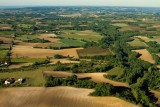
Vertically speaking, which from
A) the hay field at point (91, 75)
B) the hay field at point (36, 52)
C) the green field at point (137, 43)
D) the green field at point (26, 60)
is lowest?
the green field at point (137, 43)

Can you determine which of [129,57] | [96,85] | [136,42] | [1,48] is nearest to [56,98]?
[96,85]

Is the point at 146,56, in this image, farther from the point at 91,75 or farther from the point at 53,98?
the point at 53,98

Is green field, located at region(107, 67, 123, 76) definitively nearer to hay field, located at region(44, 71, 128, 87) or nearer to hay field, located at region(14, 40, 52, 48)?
hay field, located at region(44, 71, 128, 87)

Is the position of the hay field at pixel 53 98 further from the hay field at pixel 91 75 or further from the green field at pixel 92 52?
the green field at pixel 92 52

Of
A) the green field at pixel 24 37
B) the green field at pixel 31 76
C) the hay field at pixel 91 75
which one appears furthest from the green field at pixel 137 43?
the green field at pixel 31 76

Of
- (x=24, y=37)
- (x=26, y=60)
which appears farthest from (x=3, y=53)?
(x=24, y=37)

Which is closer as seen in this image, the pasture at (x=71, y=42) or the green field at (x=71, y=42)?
the pasture at (x=71, y=42)
